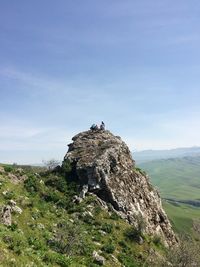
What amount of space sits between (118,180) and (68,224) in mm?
18085

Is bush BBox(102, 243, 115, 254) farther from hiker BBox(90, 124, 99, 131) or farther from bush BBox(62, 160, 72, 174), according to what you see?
hiker BBox(90, 124, 99, 131)

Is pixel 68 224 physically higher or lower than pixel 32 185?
lower

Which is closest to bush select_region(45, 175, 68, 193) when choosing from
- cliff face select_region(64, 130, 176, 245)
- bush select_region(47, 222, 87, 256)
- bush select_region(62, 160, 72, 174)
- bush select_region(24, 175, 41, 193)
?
bush select_region(62, 160, 72, 174)

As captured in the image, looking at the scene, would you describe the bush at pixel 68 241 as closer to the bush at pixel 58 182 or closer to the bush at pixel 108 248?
the bush at pixel 108 248

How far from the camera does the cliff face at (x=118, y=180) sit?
64.4 m

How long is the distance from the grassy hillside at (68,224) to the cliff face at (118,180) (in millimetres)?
2567

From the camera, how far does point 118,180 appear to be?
222ft

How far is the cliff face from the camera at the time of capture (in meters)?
64.4

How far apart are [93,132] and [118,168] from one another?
50.0 ft

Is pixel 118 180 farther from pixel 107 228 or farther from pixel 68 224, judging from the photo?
pixel 68 224

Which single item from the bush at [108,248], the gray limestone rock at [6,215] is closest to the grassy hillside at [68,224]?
the bush at [108,248]

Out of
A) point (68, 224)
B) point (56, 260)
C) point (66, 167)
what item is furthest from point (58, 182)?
point (56, 260)

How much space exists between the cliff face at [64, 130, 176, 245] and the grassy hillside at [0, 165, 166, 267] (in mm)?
2567

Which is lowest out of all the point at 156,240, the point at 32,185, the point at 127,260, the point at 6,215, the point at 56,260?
the point at 127,260
